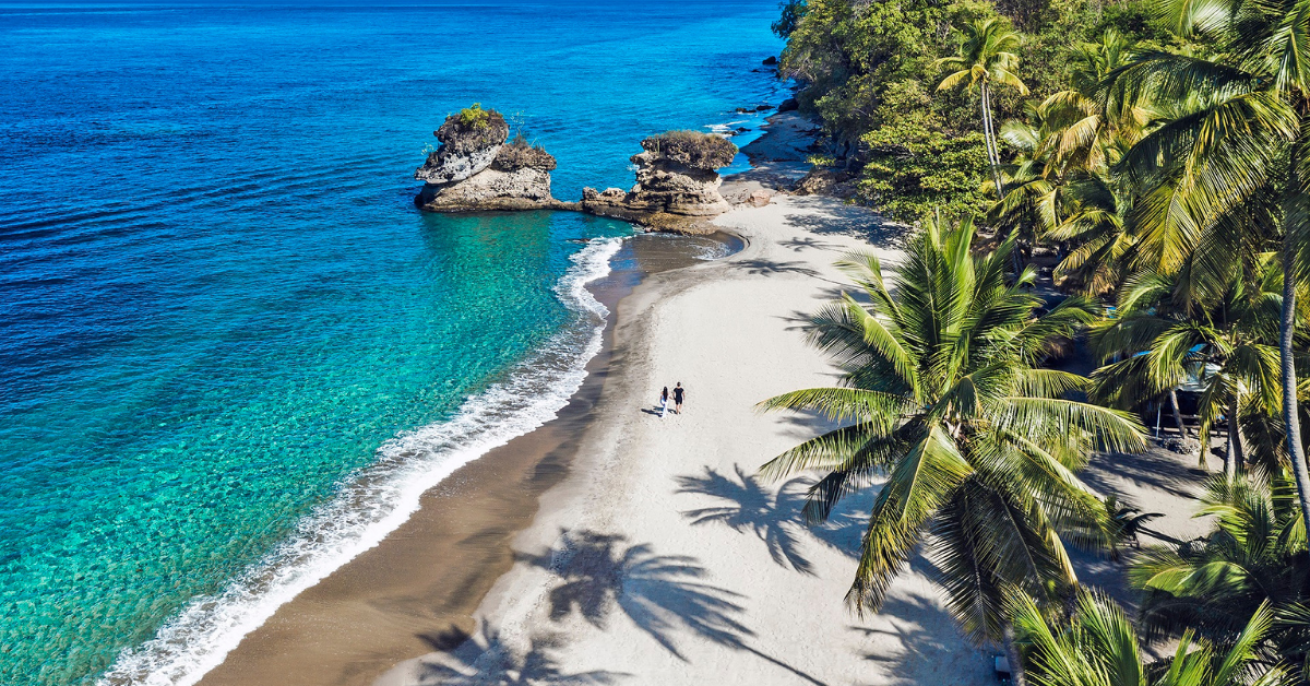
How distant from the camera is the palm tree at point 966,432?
1244 centimetres

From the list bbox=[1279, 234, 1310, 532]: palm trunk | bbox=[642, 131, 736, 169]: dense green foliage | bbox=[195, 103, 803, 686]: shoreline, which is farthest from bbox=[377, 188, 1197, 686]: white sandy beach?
bbox=[642, 131, 736, 169]: dense green foliage

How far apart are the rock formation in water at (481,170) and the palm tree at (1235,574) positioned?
4989 cm

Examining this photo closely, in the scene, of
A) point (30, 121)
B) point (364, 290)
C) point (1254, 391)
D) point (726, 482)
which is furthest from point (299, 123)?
point (1254, 391)

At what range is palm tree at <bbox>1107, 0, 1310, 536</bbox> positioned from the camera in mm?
10094

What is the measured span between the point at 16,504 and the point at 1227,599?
31621 millimetres

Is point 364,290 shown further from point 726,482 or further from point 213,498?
point 726,482

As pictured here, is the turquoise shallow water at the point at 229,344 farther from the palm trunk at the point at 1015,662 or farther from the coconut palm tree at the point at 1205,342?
the coconut palm tree at the point at 1205,342

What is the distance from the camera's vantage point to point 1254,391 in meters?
16.1

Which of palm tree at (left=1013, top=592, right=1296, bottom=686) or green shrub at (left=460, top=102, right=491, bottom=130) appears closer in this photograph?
palm tree at (left=1013, top=592, right=1296, bottom=686)

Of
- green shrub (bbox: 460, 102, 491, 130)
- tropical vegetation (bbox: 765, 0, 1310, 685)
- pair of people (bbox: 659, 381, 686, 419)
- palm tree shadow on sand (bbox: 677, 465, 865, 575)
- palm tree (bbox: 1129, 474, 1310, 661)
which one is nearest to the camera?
tropical vegetation (bbox: 765, 0, 1310, 685)

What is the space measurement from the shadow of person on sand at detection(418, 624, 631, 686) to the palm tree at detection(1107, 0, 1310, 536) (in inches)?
544

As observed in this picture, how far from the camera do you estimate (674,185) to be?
55.4 metres

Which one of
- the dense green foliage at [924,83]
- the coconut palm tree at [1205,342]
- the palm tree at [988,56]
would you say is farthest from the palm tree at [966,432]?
the dense green foliage at [924,83]

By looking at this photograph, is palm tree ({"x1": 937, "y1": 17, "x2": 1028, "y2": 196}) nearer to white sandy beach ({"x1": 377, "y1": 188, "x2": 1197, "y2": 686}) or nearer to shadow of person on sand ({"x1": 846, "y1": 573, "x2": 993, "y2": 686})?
white sandy beach ({"x1": 377, "y1": 188, "x2": 1197, "y2": 686})
